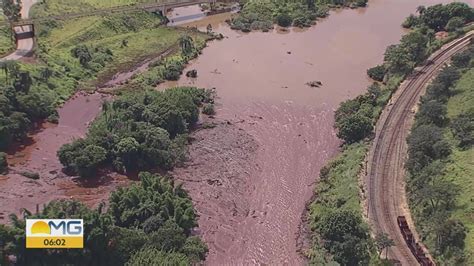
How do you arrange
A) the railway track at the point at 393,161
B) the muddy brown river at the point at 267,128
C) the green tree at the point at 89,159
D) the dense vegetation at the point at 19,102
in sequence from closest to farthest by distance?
1. the railway track at the point at 393,161
2. the muddy brown river at the point at 267,128
3. the green tree at the point at 89,159
4. the dense vegetation at the point at 19,102

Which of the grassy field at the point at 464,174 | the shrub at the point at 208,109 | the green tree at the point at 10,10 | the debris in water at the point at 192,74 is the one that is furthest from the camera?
the green tree at the point at 10,10

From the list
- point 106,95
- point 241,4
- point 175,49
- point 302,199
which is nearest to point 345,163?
point 302,199

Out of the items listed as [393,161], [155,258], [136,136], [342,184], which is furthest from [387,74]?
[155,258]

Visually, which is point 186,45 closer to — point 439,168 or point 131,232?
point 131,232

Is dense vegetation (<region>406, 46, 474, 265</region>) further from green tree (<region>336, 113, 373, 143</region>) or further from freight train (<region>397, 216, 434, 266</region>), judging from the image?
green tree (<region>336, 113, 373, 143</region>)

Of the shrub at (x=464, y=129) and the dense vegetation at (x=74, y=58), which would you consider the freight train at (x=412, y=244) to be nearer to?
the shrub at (x=464, y=129)

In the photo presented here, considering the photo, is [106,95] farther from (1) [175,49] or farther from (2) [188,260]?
(2) [188,260]

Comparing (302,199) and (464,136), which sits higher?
(464,136)

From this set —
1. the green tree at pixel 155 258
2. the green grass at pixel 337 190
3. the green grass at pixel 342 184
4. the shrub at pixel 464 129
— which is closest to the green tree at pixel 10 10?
the green grass at pixel 337 190
